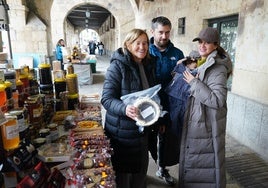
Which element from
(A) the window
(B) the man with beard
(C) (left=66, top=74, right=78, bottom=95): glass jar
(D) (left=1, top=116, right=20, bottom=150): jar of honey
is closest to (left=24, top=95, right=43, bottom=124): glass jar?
(D) (left=1, top=116, right=20, bottom=150): jar of honey

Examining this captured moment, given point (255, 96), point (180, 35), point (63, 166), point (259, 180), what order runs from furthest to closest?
point (180, 35), point (255, 96), point (259, 180), point (63, 166)

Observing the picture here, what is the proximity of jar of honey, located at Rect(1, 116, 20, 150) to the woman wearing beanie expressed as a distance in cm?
121

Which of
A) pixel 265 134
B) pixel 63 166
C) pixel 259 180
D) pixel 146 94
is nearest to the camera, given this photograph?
pixel 63 166

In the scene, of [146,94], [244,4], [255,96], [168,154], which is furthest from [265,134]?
[146,94]

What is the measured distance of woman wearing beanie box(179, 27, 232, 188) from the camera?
1702 mm

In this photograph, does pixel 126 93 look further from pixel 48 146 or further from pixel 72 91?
pixel 72 91

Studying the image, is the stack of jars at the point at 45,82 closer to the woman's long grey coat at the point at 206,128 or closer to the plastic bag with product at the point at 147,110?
the plastic bag with product at the point at 147,110

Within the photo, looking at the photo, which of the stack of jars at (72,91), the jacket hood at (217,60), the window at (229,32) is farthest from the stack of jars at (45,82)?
the window at (229,32)

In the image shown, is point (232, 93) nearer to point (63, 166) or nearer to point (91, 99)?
point (91, 99)

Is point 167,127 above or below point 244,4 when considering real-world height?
below

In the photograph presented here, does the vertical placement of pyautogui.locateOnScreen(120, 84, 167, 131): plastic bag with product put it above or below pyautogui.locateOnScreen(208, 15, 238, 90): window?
below

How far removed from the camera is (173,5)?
273 inches

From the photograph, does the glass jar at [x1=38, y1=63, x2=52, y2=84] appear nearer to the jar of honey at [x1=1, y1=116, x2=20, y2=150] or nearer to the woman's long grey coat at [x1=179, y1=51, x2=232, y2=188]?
the jar of honey at [x1=1, y1=116, x2=20, y2=150]

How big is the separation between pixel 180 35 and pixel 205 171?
5126 millimetres
